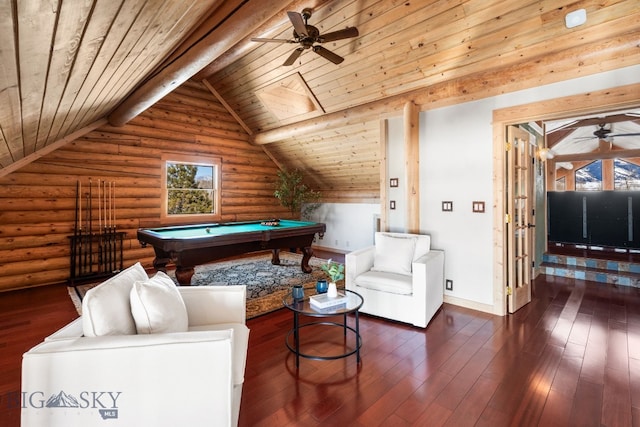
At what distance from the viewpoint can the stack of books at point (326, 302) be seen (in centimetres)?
238

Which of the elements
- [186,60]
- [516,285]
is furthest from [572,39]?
[186,60]

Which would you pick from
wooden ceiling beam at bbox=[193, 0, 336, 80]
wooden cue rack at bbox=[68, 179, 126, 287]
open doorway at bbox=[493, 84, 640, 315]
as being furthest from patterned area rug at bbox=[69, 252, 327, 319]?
wooden ceiling beam at bbox=[193, 0, 336, 80]

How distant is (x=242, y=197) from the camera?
688 cm

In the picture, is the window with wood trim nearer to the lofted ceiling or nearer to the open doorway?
the open doorway

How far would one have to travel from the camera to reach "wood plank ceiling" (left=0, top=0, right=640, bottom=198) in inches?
58.0

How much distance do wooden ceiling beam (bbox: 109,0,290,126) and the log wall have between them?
66.3 inches

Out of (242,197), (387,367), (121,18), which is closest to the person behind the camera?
(121,18)

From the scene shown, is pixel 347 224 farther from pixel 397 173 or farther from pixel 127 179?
pixel 127 179

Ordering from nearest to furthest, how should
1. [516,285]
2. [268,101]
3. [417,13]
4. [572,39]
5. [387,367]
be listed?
[387,367] < [572,39] < [417,13] < [516,285] < [268,101]

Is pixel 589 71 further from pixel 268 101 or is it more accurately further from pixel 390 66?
pixel 268 101

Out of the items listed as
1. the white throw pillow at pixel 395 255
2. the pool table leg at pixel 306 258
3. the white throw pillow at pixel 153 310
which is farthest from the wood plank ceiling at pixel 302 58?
the pool table leg at pixel 306 258

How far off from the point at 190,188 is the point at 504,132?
545cm

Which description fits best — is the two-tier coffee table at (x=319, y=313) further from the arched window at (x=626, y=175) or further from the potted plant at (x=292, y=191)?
the arched window at (x=626, y=175)

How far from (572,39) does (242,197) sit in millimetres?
5927
